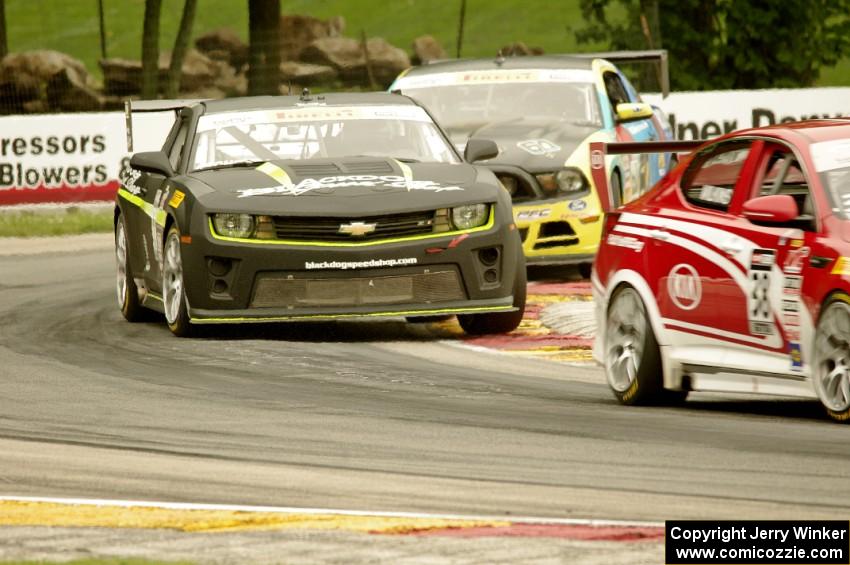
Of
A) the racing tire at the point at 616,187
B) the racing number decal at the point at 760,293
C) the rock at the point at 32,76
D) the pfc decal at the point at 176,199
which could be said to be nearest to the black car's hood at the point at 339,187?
the pfc decal at the point at 176,199

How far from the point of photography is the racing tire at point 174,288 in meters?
13.4

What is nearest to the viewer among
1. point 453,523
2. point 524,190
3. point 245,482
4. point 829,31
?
point 453,523

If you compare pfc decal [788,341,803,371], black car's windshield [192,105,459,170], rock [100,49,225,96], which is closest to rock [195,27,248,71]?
rock [100,49,225,96]

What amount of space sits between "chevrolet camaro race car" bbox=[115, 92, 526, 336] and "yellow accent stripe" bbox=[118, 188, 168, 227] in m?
0.05

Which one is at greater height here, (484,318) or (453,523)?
(453,523)

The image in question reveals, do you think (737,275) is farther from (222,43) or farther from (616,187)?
(222,43)

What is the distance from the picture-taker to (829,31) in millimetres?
40031

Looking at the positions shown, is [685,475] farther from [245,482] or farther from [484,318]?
[484,318]

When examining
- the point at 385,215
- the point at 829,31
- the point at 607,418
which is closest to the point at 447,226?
the point at 385,215

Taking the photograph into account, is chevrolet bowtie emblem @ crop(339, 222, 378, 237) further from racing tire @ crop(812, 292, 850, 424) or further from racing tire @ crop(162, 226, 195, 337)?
racing tire @ crop(812, 292, 850, 424)

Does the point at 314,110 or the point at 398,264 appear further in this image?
the point at 314,110

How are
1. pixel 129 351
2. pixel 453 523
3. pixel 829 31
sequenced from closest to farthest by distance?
pixel 453 523 < pixel 129 351 < pixel 829 31

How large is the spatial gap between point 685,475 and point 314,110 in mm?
7096

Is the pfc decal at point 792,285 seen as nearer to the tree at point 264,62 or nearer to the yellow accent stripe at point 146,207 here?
the yellow accent stripe at point 146,207
